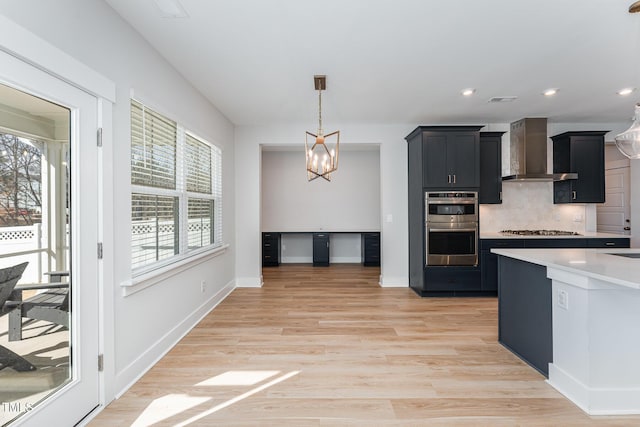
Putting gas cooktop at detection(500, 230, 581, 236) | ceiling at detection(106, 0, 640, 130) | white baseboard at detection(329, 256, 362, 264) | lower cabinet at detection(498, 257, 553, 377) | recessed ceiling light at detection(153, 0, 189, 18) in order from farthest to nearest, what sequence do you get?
1. white baseboard at detection(329, 256, 362, 264)
2. gas cooktop at detection(500, 230, 581, 236)
3. lower cabinet at detection(498, 257, 553, 377)
4. ceiling at detection(106, 0, 640, 130)
5. recessed ceiling light at detection(153, 0, 189, 18)

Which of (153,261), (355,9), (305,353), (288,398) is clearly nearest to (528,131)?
(355,9)

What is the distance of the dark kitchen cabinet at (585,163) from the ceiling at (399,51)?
548 millimetres

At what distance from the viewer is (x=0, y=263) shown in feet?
4.68

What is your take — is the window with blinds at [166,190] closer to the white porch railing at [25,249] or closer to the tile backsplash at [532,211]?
the white porch railing at [25,249]

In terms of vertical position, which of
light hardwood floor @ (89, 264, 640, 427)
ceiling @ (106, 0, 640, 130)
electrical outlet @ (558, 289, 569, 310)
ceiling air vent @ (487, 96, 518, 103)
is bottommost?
light hardwood floor @ (89, 264, 640, 427)

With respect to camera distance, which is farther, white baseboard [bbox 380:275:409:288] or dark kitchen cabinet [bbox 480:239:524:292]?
white baseboard [bbox 380:275:409:288]

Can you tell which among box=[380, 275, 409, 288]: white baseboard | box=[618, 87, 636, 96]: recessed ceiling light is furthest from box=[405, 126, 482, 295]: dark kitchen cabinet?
box=[618, 87, 636, 96]: recessed ceiling light

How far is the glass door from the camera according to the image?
1.48 meters

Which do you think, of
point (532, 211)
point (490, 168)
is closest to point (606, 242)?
point (532, 211)

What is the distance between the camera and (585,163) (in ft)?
16.0

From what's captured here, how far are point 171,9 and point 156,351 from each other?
2.60 metres

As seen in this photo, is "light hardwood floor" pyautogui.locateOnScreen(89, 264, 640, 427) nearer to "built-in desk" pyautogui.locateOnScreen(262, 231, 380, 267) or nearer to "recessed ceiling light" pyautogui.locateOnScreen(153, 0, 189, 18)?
"recessed ceiling light" pyautogui.locateOnScreen(153, 0, 189, 18)

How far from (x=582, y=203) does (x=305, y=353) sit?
494cm

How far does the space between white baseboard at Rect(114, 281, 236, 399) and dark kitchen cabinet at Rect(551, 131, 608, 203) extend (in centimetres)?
560
